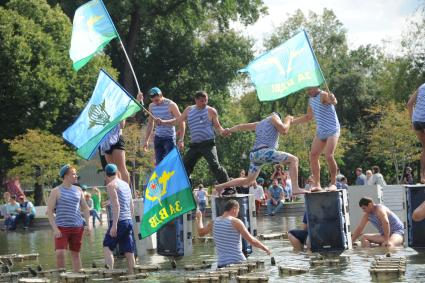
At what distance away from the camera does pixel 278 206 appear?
36.2m

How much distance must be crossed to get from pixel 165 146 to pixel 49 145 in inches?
1063

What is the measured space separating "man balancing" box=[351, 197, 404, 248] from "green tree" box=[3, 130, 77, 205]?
27888 mm

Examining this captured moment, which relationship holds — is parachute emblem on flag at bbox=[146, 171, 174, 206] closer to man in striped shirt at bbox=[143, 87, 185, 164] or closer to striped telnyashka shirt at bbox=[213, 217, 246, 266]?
striped telnyashka shirt at bbox=[213, 217, 246, 266]

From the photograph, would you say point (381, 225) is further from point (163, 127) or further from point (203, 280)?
point (203, 280)

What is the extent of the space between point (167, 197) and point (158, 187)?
247 millimetres

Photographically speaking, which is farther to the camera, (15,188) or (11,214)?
(15,188)

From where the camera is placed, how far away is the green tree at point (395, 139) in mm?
57438

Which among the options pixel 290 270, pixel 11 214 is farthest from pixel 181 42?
pixel 290 270

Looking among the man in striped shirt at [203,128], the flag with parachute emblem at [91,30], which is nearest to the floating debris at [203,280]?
the man in striped shirt at [203,128]

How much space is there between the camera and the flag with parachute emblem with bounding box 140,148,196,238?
14.4m

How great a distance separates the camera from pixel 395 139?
5828 centimetres

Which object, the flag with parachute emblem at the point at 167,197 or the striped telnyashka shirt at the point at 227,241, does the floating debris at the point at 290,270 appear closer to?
the striped telnyashka shirt at the point at 227,241

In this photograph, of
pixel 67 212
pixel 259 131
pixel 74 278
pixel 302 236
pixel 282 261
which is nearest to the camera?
pixel 74 278

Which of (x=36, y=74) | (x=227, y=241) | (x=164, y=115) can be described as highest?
(x=36, y=74)
